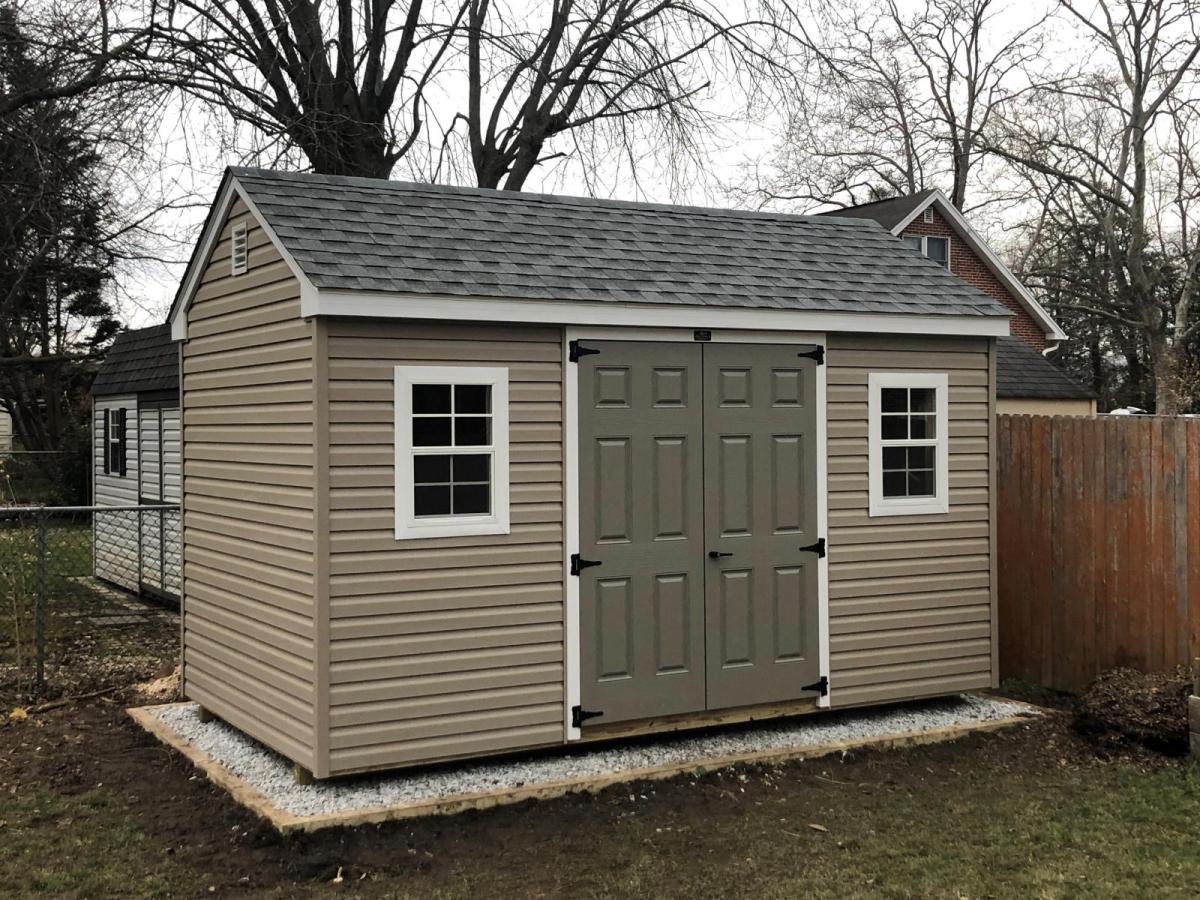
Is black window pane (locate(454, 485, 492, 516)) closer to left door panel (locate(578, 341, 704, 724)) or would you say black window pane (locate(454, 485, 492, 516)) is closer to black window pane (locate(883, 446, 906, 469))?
left door panel (locate(578, 341, 704, 724))

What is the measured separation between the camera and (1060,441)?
887 cm

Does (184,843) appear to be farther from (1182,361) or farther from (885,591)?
(1182,361)

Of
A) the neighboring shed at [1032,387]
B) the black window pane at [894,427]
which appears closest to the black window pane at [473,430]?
the black window pane at [894,427]

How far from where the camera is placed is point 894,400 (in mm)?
8156

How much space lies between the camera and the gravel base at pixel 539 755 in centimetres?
645

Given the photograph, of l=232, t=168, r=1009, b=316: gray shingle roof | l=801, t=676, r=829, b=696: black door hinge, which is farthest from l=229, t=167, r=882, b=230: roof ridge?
l=801, t=676, r=829, b=696: black door hinge

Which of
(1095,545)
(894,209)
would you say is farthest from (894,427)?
(894,209)

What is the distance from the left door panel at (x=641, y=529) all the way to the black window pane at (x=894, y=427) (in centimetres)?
143

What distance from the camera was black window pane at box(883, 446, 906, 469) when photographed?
812 centimetres

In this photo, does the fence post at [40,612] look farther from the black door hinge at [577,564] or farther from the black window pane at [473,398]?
the black door hinge at [577,564]

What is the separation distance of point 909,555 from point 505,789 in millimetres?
3181

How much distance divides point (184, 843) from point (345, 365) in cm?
246

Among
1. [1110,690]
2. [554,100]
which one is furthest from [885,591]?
[554,100]

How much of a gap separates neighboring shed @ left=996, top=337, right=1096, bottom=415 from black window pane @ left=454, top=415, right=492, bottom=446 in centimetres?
1910
